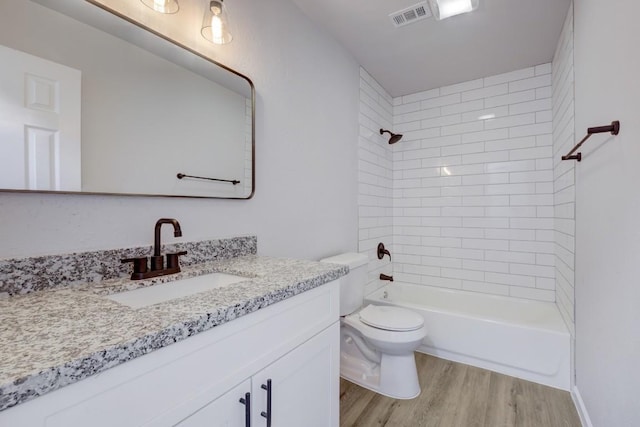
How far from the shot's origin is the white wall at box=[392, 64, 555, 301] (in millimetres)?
2510

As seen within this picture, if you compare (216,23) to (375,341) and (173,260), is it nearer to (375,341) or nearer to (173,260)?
(173,260)

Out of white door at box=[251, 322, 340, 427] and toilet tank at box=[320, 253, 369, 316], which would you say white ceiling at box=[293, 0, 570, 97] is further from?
white door at box=[251, 322, 340, 427]

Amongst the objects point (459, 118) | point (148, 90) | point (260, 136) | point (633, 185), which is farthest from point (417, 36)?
point (148, 90)

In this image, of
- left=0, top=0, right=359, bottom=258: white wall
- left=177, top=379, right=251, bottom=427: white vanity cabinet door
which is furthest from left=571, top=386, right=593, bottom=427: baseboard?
left=177, top=379, right=251, bottom=427: white vanity cabinet door

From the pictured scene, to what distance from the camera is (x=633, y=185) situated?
0.99m

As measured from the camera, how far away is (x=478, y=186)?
9.03 feet

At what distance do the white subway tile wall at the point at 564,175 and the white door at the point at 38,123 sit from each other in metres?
2.47

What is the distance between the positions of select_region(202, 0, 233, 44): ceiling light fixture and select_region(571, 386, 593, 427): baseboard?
96.6 inches

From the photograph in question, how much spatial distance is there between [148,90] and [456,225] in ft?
8.76

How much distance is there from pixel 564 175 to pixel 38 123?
2782 millimetres

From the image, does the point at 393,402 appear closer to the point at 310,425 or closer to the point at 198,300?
the point at 310,425

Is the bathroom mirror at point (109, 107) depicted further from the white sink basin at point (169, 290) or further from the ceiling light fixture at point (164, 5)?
the white sink basin at point (169, 290)

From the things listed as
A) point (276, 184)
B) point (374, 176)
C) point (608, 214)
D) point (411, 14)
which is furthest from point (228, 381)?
point (374, 176)

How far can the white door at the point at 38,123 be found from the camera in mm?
808
